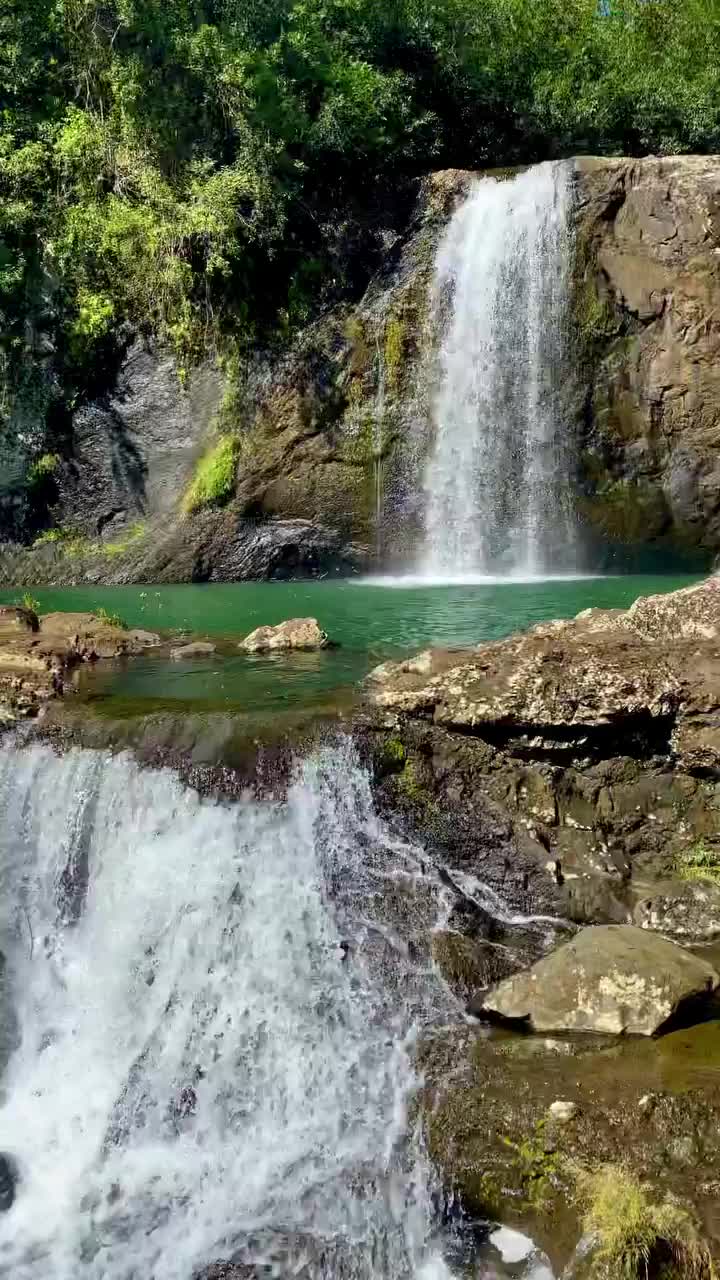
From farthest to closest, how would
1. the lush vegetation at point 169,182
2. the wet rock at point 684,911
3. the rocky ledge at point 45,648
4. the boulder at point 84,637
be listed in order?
the lush vegetation at point 169,182, the boulder at point 84,637, the rocky ledge at point 45,648, the wet rock at point 684,911

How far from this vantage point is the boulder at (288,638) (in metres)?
10.4

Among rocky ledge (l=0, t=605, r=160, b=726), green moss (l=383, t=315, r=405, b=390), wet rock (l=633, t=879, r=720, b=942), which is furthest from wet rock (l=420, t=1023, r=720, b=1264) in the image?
green moss (l=383, t=315, r=405, b=390)

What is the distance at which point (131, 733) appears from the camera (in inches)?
283

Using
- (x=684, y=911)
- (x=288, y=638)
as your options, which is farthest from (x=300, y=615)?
(x=684, y=911)

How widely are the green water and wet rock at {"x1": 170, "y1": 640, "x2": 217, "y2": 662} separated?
104 millimetres

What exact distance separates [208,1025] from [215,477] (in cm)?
1288

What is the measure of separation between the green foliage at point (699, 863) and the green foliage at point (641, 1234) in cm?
252

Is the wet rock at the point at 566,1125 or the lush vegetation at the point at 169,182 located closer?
the wet rock at the point at 566,1125

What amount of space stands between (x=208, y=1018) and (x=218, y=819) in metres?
1.21

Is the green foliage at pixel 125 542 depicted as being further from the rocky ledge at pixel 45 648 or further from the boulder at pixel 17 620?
the boulder at pixel 17 620

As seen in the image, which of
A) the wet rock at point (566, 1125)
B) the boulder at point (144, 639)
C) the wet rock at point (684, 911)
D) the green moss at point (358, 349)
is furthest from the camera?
the green moss at point (358, 349)

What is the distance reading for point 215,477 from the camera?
17.8 m

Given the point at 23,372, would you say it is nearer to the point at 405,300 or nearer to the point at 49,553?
the point at 49,553

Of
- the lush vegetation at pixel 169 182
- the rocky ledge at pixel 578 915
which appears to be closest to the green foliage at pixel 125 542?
the lush vegetation at pixel 169 182
